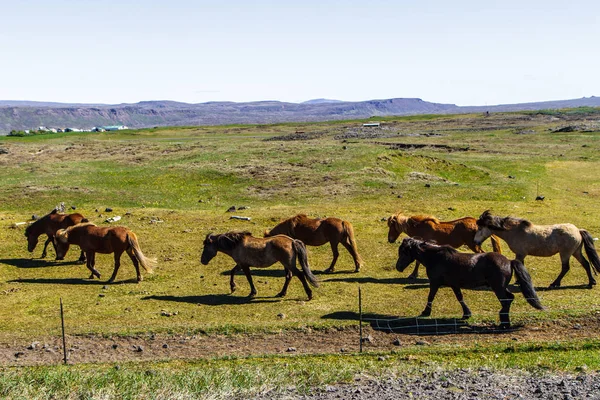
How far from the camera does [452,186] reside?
121ft

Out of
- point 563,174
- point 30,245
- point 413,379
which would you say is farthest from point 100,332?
point 563,174

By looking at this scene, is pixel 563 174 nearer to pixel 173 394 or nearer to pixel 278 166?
pixel 278 166

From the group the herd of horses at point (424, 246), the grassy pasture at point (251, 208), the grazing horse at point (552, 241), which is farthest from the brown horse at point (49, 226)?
the grazing horse at point (552, 241)

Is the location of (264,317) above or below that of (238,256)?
below

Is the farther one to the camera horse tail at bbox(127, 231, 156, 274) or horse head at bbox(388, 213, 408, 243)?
horse head at bbox(388, 213, 408, 243)

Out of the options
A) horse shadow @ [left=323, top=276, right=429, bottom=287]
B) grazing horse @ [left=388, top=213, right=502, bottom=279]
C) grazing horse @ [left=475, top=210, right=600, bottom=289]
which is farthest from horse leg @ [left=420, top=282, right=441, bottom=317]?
grazing horse @ [left=475, top=210, right=600, bottom=289]

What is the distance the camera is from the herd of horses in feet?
45.9

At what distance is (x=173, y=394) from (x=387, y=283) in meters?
9.08

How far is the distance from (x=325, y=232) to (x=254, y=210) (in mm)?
11667

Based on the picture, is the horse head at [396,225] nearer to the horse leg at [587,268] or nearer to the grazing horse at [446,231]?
the grazing horse at [446,231]

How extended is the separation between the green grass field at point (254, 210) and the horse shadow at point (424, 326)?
0.36 metres

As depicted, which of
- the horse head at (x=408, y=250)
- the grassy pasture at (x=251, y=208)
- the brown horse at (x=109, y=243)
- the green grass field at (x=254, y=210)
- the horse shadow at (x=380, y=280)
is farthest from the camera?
the brown horse at (x=109, y=243)

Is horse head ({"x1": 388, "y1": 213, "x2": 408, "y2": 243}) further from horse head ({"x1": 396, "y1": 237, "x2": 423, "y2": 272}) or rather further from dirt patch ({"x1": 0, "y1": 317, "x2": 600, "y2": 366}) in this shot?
dirt patch ({"x1": 0, "y1": 317, "x2": 600, "y2": 366})

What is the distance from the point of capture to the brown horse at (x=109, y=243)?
18.8 m
